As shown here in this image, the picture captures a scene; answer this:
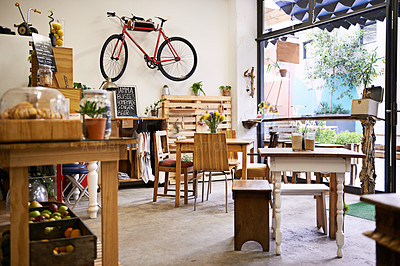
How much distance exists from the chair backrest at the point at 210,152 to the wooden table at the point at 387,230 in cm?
301

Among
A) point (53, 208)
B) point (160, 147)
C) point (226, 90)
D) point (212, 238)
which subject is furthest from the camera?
point (226, 90)

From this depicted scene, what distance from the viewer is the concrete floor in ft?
8.97

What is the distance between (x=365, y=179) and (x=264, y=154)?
2.30m

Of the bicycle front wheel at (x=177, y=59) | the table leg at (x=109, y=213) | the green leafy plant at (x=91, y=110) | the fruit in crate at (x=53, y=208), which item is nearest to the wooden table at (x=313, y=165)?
the table leg at (x=109, y=213)

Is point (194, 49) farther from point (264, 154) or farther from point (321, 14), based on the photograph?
point (264, 154)

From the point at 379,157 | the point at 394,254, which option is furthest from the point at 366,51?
the point at 394,254

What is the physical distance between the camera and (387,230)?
123 centimetres

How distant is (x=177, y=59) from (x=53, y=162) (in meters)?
4.98

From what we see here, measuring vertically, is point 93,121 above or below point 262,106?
below

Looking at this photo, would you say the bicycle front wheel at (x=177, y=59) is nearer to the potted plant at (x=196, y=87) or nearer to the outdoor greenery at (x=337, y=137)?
the potted plant at (x=196, y=87)

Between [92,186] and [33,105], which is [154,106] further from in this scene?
[33,105]

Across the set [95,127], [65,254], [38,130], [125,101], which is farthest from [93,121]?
[125,101]

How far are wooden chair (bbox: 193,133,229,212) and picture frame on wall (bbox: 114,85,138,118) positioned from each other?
2.09 metres

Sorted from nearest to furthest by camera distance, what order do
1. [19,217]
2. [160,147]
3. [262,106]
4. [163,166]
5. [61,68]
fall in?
A: [19,217], [61,68], [163,166], [160,147], [262,106]
